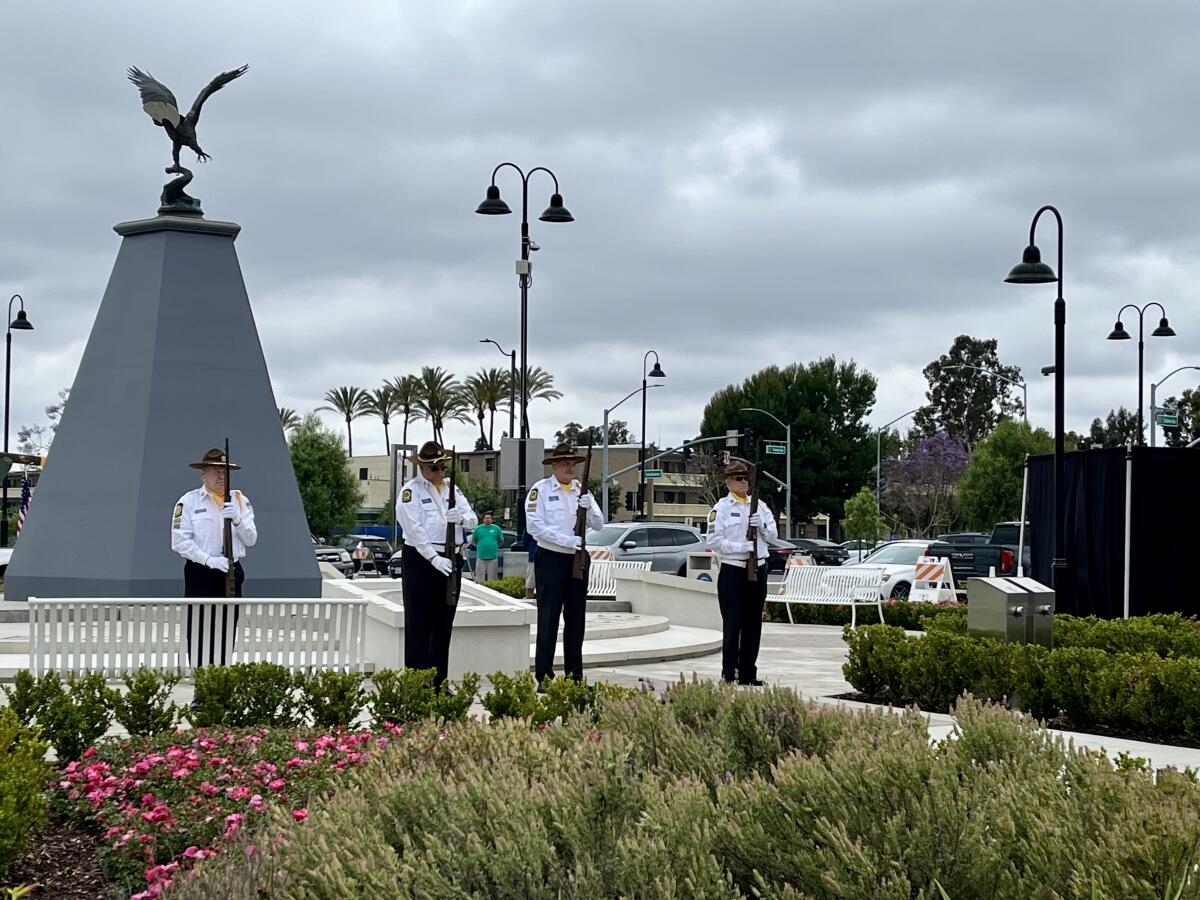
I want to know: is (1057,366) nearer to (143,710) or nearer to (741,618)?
(741,618)

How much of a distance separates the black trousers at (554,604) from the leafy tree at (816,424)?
61198 millimetres

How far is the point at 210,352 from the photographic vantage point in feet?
57.6

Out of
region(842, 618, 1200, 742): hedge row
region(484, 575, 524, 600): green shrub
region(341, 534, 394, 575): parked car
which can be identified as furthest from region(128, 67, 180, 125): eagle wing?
region(341, 534, 394, 575): parked car

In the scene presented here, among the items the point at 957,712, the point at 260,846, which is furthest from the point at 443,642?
the point at 260,846

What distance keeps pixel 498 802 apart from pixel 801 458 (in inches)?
2770

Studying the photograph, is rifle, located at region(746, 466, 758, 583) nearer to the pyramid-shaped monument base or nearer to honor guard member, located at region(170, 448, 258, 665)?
honor guard member, located at region(170, 448, 258, 665)

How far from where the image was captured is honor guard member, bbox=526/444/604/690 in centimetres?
1106

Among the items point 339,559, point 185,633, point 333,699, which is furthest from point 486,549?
point 333,699

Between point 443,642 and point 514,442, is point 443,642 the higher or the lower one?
the lower one

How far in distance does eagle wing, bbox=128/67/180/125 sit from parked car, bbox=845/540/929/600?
1538cm

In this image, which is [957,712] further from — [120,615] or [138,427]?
[138,427]

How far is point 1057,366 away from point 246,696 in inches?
629

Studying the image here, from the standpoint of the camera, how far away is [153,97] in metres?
17.8

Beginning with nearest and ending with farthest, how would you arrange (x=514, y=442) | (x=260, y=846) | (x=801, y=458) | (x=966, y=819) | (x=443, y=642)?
(x=966, y=819), (x=260, y=846), (x=443, y=642), (x=514, y=442), (x=801, y=458)
